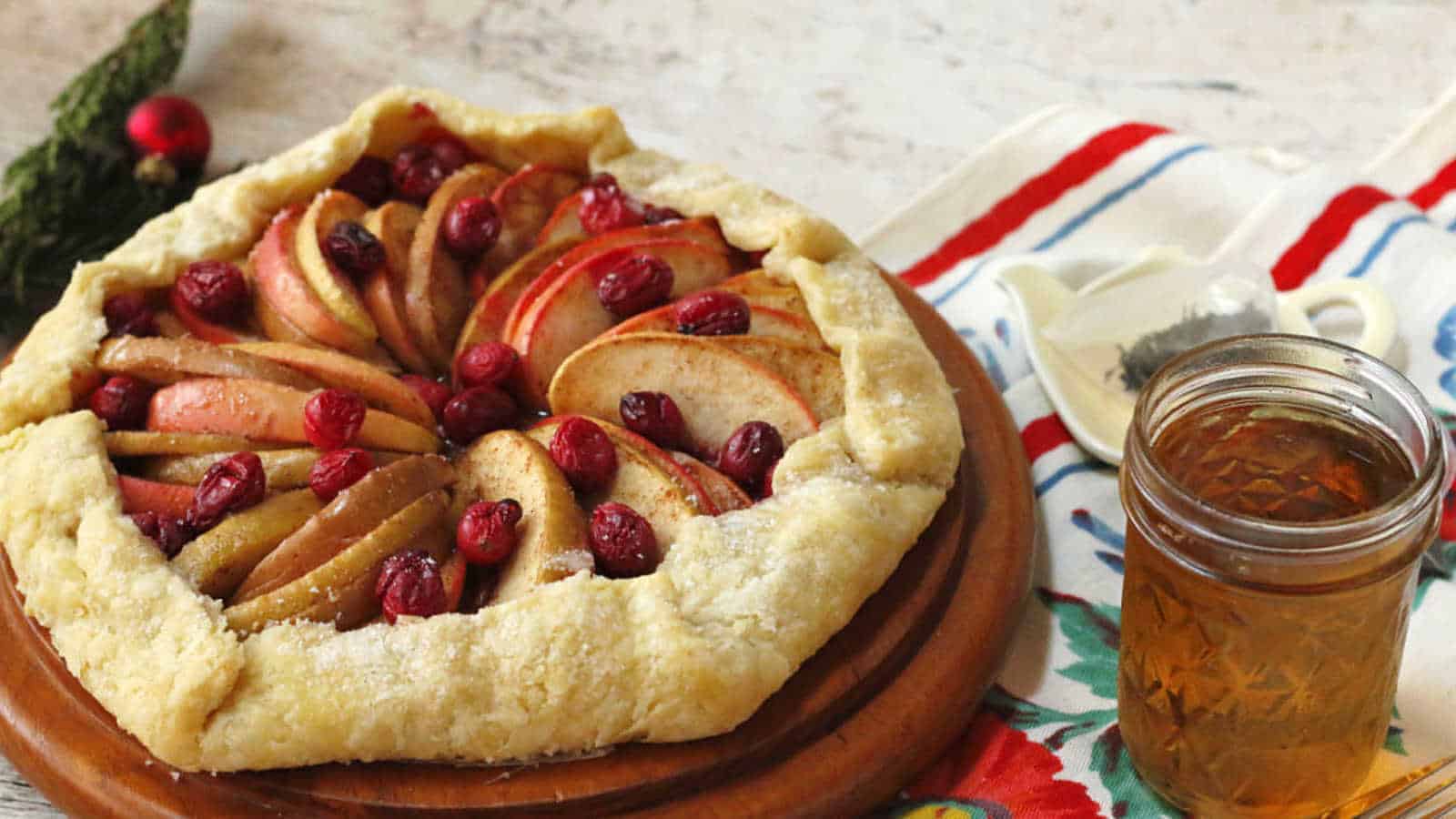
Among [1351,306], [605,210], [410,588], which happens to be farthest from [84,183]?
[1351,306]

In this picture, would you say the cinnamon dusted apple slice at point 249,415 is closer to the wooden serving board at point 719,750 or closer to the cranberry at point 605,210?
the wooden serving board at point 719,750

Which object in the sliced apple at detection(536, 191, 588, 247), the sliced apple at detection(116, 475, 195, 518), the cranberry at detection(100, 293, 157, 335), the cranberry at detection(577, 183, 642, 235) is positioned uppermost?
the cranberry at detection(577, 183, 642, 235)

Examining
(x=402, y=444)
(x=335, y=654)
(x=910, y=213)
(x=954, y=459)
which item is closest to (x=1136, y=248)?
(x=910, y=213)

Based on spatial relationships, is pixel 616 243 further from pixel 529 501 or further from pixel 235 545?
pixel 235 545

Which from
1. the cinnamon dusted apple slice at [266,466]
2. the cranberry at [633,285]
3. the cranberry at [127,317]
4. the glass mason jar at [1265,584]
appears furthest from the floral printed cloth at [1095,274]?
the cranberry at [127,317]

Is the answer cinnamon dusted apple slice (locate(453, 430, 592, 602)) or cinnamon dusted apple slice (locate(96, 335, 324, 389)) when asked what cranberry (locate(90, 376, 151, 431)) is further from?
cinnamon dusted apple slice (locate(453, 430, 592, 602))

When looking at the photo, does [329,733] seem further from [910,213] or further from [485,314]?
[910,213]

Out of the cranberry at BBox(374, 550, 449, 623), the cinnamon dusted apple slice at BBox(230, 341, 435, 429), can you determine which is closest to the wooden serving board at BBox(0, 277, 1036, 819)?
the cranberry at BBox(374, 550, 449, 623)
